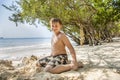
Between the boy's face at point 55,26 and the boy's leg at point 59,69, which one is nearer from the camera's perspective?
the boy's leg at point 59,69

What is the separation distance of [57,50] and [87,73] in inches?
37.3

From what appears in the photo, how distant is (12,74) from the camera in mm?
5023

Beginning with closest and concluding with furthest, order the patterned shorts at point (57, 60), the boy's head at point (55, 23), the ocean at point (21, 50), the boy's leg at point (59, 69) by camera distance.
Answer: the boy's leg at point (59, 69) < the boy's head at point (55, 23) < the patterned shorts at point (57, 60) < the ocean at point (21, 50)

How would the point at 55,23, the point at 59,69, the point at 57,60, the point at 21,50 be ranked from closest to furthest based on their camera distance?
the point at 59,69
the point at 55,23
the point at 57,60
the point at 21,50

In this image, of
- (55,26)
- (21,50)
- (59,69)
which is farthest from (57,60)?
(21,50)

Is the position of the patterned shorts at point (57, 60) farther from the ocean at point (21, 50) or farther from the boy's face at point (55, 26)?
the ocean at point (21, 50)

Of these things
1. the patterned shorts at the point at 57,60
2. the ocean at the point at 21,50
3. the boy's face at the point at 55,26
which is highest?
the boy's face at the point at 55,26

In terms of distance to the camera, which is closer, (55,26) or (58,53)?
(55,26)

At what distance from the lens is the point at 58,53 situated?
203 inches

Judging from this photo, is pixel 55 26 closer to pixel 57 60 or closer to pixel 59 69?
pixel 57 60

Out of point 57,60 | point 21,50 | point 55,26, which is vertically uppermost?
point 55,26

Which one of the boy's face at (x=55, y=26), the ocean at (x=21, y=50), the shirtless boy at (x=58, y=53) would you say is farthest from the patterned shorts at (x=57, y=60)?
the ocean at (x=21, y=50)

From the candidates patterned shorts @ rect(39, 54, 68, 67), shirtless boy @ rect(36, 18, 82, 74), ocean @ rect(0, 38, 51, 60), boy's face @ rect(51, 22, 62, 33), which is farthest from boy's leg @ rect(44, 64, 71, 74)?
ocean @ rect(0, 38, 51, 60)

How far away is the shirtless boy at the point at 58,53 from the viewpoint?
15.6 ft
